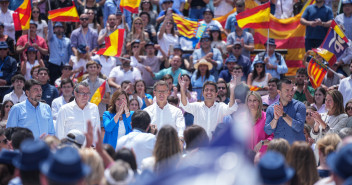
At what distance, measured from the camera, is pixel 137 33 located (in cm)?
1441

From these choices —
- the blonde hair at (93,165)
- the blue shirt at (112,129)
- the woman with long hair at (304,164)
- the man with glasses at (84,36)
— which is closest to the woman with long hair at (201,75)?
the man with glasses at (84,36)

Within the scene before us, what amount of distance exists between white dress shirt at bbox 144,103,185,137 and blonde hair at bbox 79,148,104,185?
390 centimetres

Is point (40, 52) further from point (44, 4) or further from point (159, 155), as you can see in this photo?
point (159, 155)

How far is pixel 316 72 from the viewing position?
1181 cm

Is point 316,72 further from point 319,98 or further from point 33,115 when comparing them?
point 33,115

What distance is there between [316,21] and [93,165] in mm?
10255

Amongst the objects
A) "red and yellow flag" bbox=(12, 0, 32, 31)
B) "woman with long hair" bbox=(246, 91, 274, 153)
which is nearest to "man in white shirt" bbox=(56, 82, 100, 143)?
"woman with long hair" bbox=(246, 91, 274, 153)

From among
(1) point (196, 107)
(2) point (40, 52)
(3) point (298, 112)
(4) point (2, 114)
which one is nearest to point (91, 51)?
(2) point (40, 52)

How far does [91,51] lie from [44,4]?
3.04 metres

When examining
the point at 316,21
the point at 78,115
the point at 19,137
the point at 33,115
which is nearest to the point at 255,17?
the point at 316,21

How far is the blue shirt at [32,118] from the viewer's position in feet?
28.6

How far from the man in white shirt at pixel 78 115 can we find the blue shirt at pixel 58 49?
5789 millimetres

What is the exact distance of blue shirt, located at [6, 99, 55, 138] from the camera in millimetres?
8727

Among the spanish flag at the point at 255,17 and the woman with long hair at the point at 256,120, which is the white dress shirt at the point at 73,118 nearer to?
the woman with long hair at the point at 256,120
